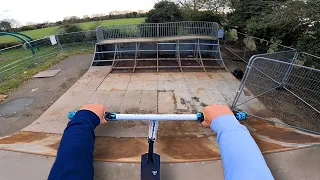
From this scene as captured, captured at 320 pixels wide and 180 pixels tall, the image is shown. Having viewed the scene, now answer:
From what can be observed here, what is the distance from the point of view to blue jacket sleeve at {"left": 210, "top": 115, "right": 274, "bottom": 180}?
1480 mm

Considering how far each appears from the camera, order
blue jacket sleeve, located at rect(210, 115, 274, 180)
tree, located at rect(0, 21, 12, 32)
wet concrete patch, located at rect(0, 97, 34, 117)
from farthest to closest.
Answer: tree, located at rect(0, 21, 12, 32) → wet concrete patch, located at rect(0, 97, 34, 117) → blue jacket sleeve, located at rect(210, 115, 274, 180)

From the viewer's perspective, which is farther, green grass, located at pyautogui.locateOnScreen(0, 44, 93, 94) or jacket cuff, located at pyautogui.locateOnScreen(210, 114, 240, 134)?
green grass, located at pyautogui.locateOnScreen(0, 44, 93, 94)

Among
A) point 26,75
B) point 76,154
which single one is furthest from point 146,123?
point 26,75

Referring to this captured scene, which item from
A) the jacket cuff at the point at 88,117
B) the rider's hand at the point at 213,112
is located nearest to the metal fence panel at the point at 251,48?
the rider's hand at the point at 213,112

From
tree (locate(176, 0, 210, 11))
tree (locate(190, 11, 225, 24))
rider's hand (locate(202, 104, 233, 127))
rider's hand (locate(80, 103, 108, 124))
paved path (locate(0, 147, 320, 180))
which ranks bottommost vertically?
paved path (locate(0, 147, 320, 180))

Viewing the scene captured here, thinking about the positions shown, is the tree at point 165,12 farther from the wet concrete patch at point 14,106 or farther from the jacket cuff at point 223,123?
the jacket cuff at point 223,123

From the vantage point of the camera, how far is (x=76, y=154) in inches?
67.6

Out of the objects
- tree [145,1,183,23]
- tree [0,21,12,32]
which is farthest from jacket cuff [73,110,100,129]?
tree [0,21,12,32]

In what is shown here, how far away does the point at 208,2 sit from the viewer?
1217 cm

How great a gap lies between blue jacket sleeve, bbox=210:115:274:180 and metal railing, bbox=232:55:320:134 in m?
2.26

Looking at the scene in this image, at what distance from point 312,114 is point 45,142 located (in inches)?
220

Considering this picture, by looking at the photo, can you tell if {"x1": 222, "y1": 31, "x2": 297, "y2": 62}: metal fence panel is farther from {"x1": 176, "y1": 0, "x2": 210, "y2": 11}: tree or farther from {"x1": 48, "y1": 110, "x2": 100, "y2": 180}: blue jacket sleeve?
{"x1": 48, "y1": 110, "x2": 100, "y2": 180}: blue jacket sleeve

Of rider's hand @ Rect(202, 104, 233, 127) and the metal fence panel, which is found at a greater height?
rider's hand @ Rect(202, 104, 233, 127)

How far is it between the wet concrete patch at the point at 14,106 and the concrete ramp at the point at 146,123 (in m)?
0.96
